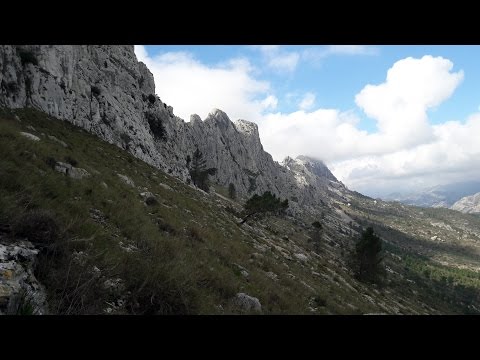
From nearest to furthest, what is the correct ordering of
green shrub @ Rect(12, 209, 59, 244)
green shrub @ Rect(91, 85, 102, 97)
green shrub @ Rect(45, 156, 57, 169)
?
green shrub @ Rect(12, 209, 59, 244), green shrub @ Rect(45, 156, 57, 169), green shrub @ Rect(91, 85, 102, 97)

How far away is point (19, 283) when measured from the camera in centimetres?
455

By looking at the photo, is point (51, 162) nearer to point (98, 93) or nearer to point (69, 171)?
point (69, 171)

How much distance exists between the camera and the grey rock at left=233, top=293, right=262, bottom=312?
30.0 ft

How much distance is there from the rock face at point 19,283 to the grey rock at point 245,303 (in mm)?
5359

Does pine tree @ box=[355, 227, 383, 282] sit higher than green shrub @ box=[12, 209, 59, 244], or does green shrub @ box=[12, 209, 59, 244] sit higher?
green shrub @ box=[12, 209, 59, 244]

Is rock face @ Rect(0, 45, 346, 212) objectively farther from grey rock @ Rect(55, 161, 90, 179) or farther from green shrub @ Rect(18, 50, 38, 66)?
grey rock @ Rect(55, 161, 90, 179)

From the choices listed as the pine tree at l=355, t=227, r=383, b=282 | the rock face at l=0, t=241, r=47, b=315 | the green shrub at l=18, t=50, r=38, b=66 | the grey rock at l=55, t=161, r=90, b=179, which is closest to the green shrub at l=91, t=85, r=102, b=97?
the green shrub at l=18, t=50, r=38, b=66

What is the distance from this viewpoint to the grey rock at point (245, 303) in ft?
30.0

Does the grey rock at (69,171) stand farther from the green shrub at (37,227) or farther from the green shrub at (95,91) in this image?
the green shrub at (95,91)

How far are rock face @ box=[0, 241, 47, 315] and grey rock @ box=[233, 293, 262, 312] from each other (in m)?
5.36

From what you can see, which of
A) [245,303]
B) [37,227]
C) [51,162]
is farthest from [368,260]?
[37,227]
